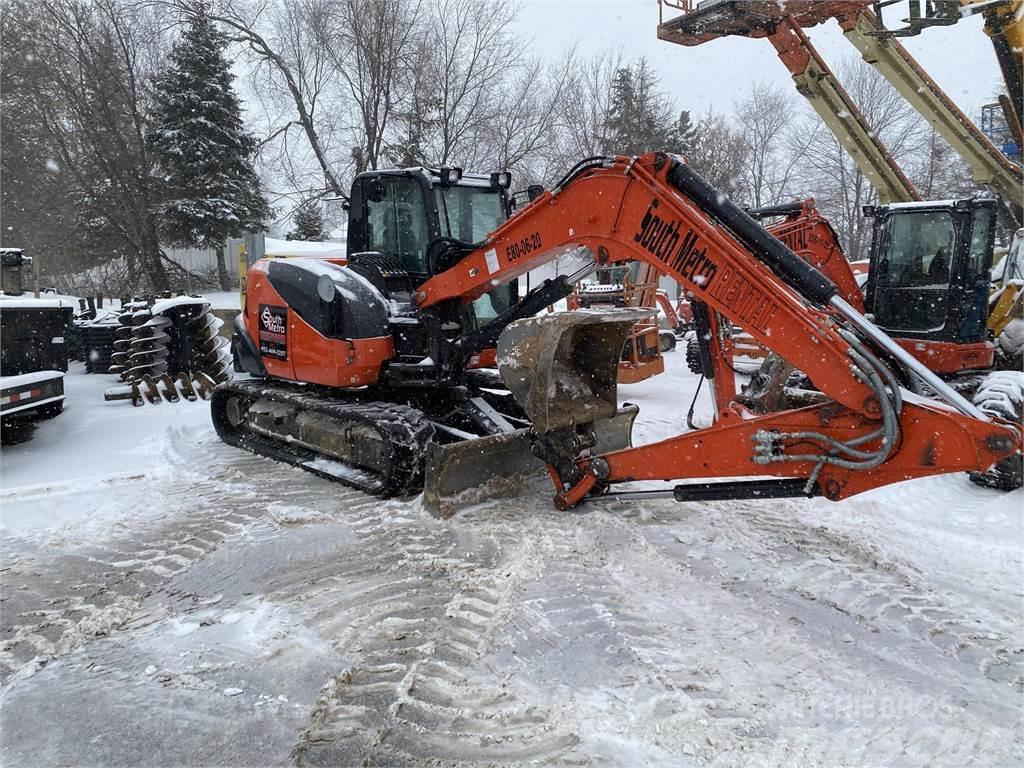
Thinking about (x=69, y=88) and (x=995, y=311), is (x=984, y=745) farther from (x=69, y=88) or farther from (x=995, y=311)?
(x=69, y=88)

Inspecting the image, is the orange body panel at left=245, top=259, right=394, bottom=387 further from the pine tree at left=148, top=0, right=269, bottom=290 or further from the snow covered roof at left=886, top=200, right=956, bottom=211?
the pine tree at left=148, top=0, right=269, bottom=290

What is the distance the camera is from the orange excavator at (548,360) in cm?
352

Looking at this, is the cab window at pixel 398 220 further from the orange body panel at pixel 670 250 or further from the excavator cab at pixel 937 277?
the excavator cab at pixel 937 277

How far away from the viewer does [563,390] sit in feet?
16.1

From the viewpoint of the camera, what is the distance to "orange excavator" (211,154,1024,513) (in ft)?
11.6

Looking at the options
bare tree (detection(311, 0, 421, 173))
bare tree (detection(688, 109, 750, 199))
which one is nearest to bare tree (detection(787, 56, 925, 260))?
bare tree (detection(688, 109, 750, 199))

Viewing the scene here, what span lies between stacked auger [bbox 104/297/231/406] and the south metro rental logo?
124 inches

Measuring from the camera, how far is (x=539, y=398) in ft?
14.8

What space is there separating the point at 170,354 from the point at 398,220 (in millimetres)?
5299

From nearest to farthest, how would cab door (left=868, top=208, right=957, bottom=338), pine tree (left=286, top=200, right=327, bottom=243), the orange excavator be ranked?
the orange excavator → cab door (left=868, top=208, right=957, bottom=338) → pine tree (left=286, top=200, right=327, bottom=243)

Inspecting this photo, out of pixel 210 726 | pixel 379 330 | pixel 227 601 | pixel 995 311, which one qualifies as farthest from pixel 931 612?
pixel 995 311

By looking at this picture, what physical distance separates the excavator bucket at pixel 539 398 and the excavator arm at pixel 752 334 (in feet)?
0.05

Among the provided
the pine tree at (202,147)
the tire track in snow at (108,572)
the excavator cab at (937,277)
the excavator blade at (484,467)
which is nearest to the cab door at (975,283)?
the excavator cab at (937,277)

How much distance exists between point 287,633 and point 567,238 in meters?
2.80
